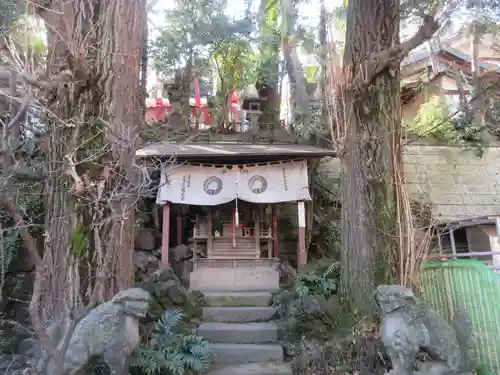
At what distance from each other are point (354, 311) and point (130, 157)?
12.7ft

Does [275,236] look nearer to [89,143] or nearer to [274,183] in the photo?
[274,183]

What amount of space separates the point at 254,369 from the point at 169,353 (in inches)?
48.8

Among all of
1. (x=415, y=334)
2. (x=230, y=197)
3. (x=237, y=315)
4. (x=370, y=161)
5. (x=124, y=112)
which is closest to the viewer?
(x=415, y=334)

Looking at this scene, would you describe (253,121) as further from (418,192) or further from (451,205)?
(451,205)

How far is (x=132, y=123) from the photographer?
5.27 m

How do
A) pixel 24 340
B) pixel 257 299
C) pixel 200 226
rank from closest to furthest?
pixel 24 340 < pixel 257 299 < pixel 200 226

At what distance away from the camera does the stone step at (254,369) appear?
572 centimetres

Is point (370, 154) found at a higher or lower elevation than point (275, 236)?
higher

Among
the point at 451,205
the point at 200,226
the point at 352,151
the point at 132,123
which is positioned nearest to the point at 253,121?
the point at 200,226

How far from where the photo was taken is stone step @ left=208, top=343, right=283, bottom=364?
20.5 ft

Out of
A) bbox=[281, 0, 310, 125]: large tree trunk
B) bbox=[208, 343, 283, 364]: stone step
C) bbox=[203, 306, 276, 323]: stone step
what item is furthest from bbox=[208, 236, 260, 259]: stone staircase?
bbox=[281, 0, 310, 125]: large tree trunk

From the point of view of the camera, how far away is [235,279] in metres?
9.97

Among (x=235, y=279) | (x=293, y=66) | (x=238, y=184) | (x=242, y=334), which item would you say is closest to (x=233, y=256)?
(x=235, y=279)

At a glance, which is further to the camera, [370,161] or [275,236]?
[275,236]
